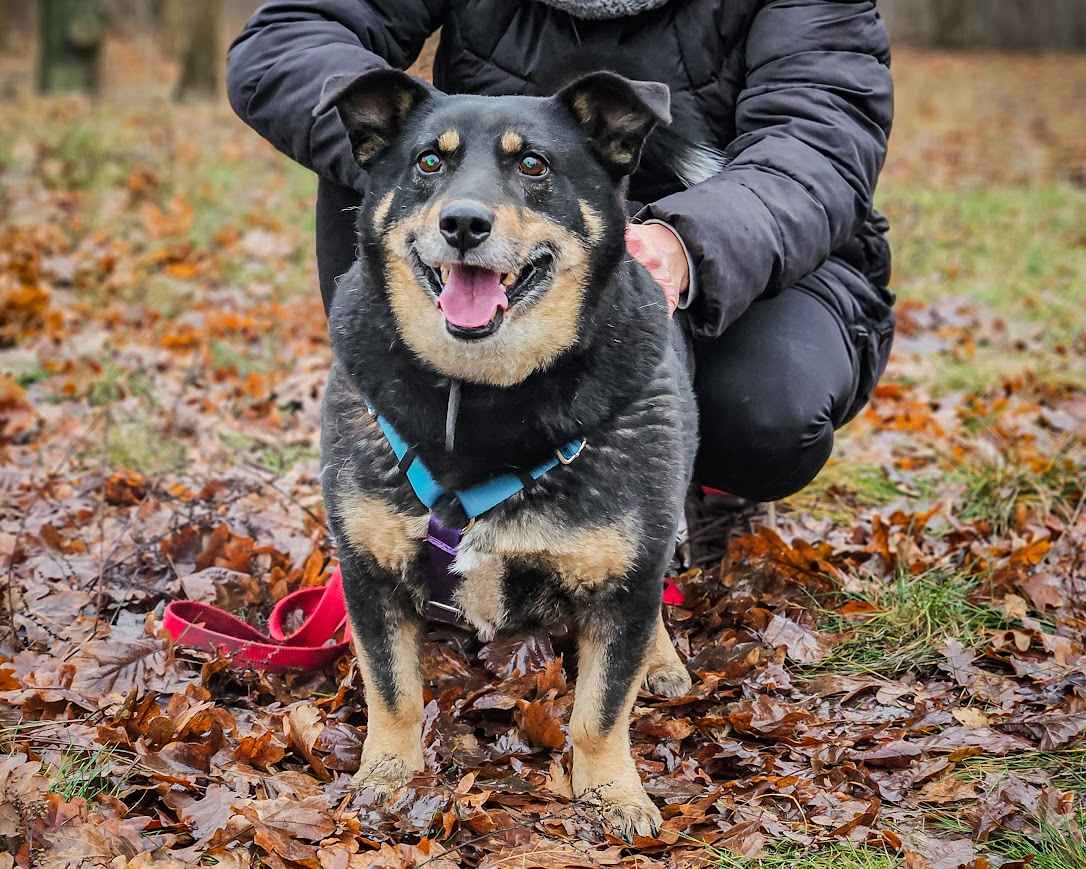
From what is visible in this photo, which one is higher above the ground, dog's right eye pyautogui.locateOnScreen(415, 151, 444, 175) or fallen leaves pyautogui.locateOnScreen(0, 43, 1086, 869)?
dog's right eye pyautogui.locateOnScreen(415, 151, 444, 175)

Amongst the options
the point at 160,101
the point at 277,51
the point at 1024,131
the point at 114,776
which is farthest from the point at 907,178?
the point at 114,776

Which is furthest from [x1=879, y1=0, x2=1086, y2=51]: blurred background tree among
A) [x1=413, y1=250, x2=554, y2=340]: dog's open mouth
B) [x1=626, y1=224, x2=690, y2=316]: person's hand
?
[x1=413, y1=250, x2=554, y2=340]: dog's open mouth

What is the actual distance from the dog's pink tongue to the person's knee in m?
1.05

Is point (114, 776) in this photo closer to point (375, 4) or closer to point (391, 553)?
point (391, 553)

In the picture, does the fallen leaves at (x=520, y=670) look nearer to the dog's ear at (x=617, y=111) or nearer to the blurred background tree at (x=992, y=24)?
the dog's ear at (x=617, y=111)

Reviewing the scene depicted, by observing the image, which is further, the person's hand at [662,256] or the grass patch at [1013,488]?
the grass patch at [1013,488]

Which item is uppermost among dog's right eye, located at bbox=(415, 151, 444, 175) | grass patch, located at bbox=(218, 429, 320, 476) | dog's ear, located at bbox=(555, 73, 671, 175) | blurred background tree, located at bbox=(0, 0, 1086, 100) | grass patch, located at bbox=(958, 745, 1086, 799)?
dog's ear, located at bbox=(555, 73, 671, 175)

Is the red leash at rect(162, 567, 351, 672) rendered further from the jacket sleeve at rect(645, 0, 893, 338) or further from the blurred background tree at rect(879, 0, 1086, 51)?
the blurred background tree at rect(879, 0, 1086, 51)

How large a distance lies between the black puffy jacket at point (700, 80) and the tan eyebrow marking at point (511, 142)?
1.64ft

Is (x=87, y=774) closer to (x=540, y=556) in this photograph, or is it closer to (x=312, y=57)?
(x=540, y=556)

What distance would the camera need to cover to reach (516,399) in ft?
8.60

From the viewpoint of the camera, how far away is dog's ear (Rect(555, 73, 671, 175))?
2.52 meters

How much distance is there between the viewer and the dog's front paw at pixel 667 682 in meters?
3.17

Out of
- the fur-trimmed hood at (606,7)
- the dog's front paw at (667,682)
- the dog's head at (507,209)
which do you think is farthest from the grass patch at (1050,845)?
the fur-trimmed hood at (606,7)
